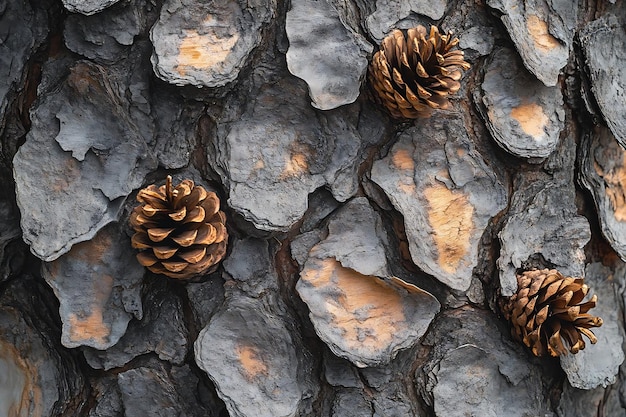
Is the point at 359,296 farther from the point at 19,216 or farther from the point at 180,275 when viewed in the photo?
the point at 19,216

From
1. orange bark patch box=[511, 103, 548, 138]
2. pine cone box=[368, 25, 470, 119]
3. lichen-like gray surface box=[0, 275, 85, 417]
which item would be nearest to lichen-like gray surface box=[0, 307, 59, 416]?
lichen-like gray surface box=[0, 275, 85, 417]

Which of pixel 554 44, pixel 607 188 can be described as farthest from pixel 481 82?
pixel 607 188

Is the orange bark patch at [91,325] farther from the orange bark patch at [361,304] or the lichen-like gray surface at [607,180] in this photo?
the lichen-like gray surface at [607,180]

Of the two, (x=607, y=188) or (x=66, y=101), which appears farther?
(x=607, y=188)

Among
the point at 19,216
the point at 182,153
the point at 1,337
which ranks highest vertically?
the point at 182,153

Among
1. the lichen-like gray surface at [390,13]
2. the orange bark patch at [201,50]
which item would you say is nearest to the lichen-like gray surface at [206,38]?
the orange bark patch at [201,50]

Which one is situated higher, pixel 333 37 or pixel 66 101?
pixel 333 37
